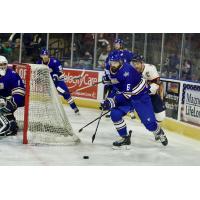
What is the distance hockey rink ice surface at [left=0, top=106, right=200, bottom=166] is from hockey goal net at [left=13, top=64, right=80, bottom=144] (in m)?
0.10

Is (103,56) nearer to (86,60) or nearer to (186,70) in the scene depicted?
(86,60)

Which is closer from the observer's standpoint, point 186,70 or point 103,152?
point 103,152

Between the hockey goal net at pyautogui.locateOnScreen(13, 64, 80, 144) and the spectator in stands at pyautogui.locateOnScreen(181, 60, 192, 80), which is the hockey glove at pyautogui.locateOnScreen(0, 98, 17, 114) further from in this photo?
the spectator in stands at pyautogui.locateOnScreen(181, 60, 192, 80)

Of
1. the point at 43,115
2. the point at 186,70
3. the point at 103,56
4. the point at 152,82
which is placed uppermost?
the point at 103,56

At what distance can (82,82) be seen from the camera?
7.10 metres

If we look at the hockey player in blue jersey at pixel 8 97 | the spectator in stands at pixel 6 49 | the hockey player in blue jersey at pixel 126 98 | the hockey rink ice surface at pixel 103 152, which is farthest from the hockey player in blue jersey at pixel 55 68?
the hockey player in blue jersey at pixel 126 98

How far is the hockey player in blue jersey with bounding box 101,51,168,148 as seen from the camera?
13.9ft

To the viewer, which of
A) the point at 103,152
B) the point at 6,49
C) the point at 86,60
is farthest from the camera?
the point at 6,49

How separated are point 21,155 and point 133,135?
4.73ft

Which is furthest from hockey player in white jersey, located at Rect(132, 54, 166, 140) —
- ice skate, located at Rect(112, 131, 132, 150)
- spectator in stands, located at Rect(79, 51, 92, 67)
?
spectator in stands, located at Rect(79, 51, 92, 67)

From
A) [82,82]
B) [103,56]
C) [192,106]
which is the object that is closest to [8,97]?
[192,106]

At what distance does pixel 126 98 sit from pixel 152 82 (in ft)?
2.20

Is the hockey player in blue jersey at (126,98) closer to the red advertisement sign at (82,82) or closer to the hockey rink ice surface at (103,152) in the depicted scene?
the hockey rink ice surface at (103,152)

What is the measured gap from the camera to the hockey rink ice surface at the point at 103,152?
151 inches
